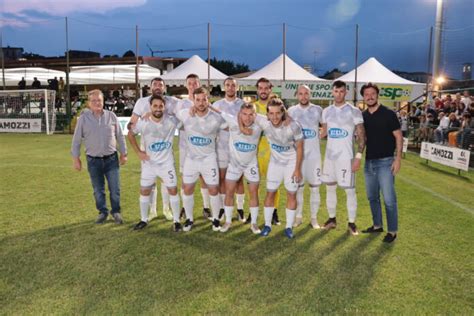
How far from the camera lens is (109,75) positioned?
102ft

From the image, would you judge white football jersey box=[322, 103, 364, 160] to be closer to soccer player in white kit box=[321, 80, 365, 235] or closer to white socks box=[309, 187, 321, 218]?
soccer player in white kit box=[321, 80, 365, 235]

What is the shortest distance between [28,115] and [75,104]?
11.7 ft

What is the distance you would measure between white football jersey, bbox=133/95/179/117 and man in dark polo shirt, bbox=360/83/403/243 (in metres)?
2.87

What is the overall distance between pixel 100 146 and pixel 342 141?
3691 mm

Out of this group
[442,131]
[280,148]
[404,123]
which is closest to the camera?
[280,148]

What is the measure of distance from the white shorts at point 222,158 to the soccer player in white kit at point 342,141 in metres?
1.49

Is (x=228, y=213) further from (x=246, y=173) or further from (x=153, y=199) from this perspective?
(x=153, y=199)

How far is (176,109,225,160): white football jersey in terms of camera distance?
225 inches

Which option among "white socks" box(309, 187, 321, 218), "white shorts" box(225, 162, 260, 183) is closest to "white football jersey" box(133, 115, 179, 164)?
"white shorts" box(225, 162, 260, 183)

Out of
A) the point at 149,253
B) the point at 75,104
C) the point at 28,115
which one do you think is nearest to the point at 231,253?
the point at 149,253

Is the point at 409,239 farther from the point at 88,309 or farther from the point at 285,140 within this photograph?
the point at 88,309

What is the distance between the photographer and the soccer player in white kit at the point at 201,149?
5715mm

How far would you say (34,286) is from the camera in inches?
167

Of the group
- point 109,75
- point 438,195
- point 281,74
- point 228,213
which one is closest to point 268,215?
point 228,213
